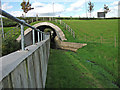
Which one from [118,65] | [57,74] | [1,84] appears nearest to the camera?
[1,84]

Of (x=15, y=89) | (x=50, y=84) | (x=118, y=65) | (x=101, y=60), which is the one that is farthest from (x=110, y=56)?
(x=15, y=89)

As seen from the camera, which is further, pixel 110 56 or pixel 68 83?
pixel 110 56

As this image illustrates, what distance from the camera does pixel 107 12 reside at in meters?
66.9

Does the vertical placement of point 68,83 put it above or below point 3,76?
below

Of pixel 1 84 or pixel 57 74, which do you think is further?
pixel 57 74

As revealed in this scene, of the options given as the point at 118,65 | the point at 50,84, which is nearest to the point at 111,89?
the point at 50,84

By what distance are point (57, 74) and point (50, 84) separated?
1.51 meters

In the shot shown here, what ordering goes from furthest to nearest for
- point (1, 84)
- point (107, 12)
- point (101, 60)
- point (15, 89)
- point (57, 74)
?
point (107, 12) → point (101, 60) → point (57, 74) → point (15, 89) → point (1, 84)

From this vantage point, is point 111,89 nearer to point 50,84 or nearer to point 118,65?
point 50,84

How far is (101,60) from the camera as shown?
436 inches

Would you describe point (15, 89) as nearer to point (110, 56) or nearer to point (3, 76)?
point (3, 76)

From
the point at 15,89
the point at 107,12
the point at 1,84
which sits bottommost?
the point at 15,89

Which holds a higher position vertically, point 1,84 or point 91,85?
point 1,84

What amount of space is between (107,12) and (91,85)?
216 ft
